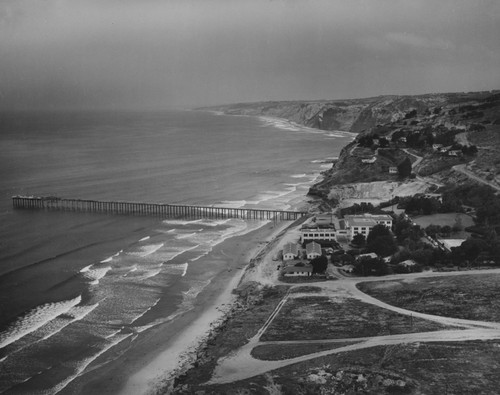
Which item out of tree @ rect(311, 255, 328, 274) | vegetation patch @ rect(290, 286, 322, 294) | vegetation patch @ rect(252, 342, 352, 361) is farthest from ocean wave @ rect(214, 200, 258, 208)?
vegetation patch @ rect(252, 342, 352, 361)

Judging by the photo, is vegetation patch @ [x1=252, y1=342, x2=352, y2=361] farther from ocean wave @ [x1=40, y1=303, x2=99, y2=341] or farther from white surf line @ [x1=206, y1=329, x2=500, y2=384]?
ocean wave @ [x1=40, y1=303, x2=99, y2=341]

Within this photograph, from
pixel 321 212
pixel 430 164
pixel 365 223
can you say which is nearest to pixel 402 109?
pixel 430 164

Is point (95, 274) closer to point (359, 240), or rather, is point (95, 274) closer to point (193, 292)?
point (193, 292)

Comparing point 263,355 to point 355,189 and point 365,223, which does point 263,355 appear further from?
point 355,189

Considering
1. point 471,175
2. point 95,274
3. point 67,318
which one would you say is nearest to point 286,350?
point 67,318

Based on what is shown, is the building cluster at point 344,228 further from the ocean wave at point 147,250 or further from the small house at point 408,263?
the ocean wave at point 147,250
